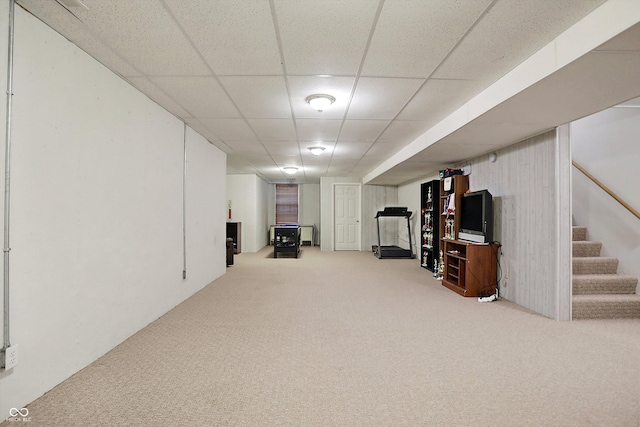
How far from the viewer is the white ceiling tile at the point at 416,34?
178 centimetres

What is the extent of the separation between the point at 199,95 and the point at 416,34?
2064mm

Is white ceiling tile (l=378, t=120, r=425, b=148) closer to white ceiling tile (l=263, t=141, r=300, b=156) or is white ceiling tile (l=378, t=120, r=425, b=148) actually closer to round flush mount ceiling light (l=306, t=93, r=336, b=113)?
A: round flush mount ceiling light (l=306, t=93, r=336, b=113)

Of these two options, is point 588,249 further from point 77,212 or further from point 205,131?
point 77,212

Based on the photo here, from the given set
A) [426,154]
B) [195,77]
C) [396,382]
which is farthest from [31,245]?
[426,154]

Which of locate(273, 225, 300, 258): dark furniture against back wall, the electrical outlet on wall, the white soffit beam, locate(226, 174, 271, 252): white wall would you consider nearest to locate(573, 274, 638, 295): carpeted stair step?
the white soffit beam

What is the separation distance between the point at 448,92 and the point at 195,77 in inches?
88.6

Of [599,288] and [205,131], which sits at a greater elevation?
[205,131]

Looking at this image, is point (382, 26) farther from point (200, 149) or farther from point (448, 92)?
point (200, 149)

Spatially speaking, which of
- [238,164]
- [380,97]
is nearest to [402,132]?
[380,97]

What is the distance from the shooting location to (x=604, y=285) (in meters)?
3.72

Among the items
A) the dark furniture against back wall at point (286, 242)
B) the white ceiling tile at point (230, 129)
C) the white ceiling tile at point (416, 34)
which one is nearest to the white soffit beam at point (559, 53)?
the white ceiling tile at point (416, 34)

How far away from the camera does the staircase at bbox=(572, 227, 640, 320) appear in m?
3.44

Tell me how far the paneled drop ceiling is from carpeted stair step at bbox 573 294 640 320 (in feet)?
6.27

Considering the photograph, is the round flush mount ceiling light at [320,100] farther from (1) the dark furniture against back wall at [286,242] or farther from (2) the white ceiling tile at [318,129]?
(1) the dark furniture against back wall at [286,242]
